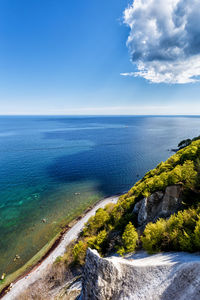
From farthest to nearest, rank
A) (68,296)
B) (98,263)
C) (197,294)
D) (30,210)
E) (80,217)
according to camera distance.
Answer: (30,210)
(80,217)
(68,296)
(98,263)
(197,294)

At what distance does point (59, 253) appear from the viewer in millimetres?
24250

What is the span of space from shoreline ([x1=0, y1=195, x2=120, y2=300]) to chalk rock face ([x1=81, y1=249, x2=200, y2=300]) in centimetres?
1493

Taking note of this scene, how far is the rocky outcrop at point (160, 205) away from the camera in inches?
576

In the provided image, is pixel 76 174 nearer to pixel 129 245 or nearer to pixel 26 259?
pixel 26 259

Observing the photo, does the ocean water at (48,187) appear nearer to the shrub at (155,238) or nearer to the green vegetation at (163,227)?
the green vegetation at (163,227)

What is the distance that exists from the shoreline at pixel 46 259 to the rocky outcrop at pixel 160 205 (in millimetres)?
18110

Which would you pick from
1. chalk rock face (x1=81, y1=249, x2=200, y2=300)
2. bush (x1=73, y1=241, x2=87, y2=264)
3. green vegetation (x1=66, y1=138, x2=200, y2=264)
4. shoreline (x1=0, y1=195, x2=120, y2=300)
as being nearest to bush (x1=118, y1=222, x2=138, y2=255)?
green vegetation (x1=66, y1=138, x2=200, y2=264)

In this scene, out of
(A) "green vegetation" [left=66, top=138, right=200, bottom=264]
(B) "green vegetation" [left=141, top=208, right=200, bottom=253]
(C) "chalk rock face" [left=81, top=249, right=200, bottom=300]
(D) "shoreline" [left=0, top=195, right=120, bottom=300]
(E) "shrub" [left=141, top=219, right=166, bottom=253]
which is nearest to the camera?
(C) "chalk rock face" [left=81, top=249, right=200, bottom=300]

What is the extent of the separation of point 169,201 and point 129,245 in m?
6.54

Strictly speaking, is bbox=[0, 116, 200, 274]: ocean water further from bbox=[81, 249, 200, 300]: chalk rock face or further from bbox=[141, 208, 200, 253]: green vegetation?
bbox=[141, 208, 200, 253]: green vegetation

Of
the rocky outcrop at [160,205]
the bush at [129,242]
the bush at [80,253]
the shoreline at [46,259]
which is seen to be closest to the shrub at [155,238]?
the bush at [129,242]

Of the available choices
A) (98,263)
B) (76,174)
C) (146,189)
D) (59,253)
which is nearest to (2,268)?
(59,253)

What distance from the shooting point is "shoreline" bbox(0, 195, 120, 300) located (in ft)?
64.4

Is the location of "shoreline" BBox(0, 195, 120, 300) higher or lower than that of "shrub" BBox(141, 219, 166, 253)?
lower
